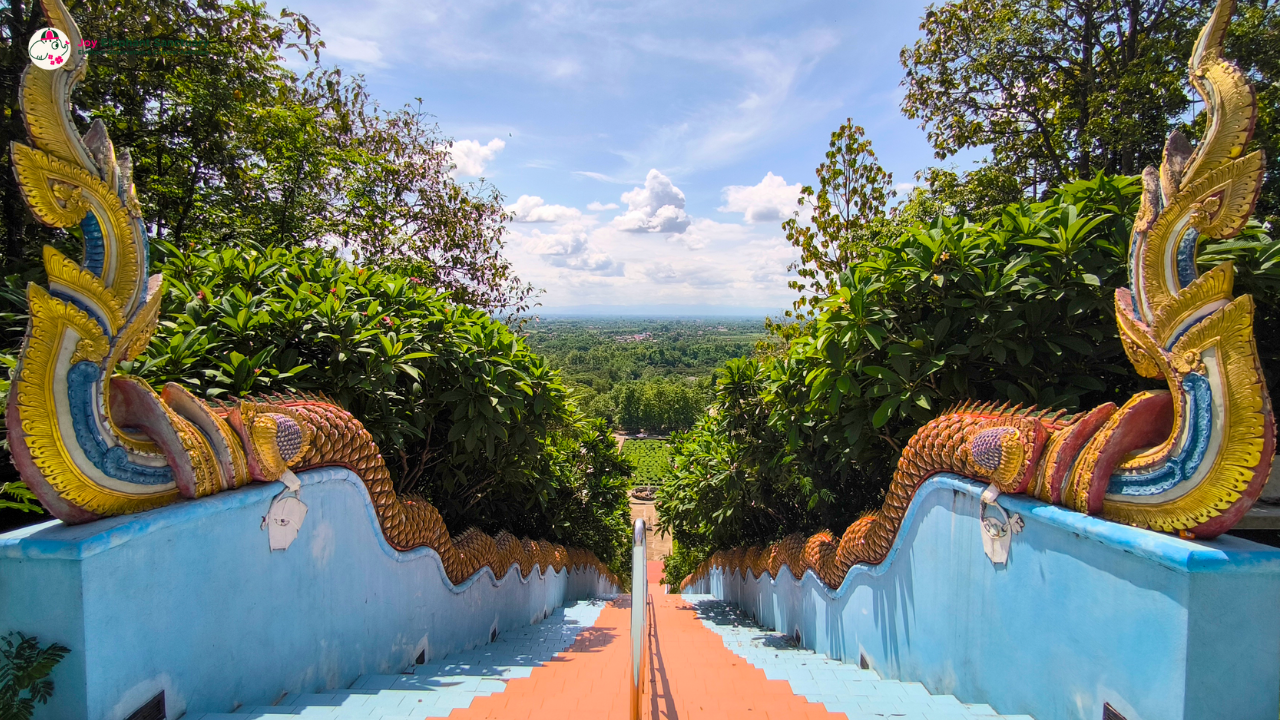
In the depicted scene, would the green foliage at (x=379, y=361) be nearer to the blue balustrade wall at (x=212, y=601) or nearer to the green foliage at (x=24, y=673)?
the blue balustrade wall at (x=212, y=601)

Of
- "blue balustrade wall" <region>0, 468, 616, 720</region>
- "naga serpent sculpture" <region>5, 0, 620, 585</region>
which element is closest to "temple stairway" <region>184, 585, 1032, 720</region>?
"blue balustrade wall" <region>0, 468, 616, 720</region>

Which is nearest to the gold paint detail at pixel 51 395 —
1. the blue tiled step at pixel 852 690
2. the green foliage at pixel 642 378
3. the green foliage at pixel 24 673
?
the green foliage at pixel 24 673

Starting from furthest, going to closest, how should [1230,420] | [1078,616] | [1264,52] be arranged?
[1264,52]
[1078,616]
[1230,420]

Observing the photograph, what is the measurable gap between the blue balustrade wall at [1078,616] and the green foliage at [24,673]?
3.18m

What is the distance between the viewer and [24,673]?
1699mm

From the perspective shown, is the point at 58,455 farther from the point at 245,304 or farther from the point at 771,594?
the point at 771,594

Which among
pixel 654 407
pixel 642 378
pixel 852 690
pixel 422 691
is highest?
pixel 642 378

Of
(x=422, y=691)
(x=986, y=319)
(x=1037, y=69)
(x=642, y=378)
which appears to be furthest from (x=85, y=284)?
(x=642, y=378)

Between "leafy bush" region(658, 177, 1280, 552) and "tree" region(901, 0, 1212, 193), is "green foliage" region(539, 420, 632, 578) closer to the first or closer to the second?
"leafy bush" region(658, 177, 1280, 552)

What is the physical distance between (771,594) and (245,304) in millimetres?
6019

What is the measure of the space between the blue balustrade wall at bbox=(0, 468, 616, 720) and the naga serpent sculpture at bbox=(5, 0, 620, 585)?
12 centimetres

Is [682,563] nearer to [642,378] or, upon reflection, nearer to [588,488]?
[588,488]

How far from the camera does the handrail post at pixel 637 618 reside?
2039 millimetres

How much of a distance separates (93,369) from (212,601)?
35.8 inches
